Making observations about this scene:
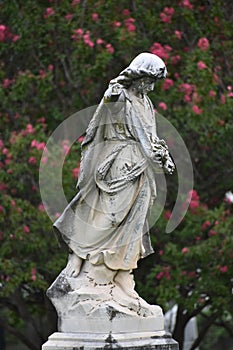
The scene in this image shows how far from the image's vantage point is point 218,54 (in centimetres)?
1460

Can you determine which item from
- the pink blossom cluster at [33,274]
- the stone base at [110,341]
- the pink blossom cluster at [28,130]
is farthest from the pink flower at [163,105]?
the stone base at [110,341]

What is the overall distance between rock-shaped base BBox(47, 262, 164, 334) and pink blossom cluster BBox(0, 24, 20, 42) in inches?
275

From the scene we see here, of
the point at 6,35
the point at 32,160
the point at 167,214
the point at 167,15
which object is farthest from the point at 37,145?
the point at 167,15

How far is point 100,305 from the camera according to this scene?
8.15 metres

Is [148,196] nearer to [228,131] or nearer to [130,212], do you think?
[130,212]

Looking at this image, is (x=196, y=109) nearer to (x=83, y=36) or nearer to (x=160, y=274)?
(x=83, y=36)

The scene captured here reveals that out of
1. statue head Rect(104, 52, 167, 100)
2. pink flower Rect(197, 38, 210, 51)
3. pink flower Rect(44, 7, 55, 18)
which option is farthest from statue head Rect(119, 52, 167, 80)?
pink flower Rect(44, 7, 55, 18)

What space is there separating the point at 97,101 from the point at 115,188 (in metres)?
6.23

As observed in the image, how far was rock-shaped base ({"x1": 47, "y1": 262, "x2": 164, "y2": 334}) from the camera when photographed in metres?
8.12

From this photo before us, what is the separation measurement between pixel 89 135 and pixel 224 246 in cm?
458

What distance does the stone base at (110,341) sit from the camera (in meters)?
8.02

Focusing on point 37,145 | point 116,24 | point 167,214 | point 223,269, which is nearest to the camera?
point 223,269

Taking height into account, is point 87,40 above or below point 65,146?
above

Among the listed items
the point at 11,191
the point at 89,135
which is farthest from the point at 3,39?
the point at 89,135
